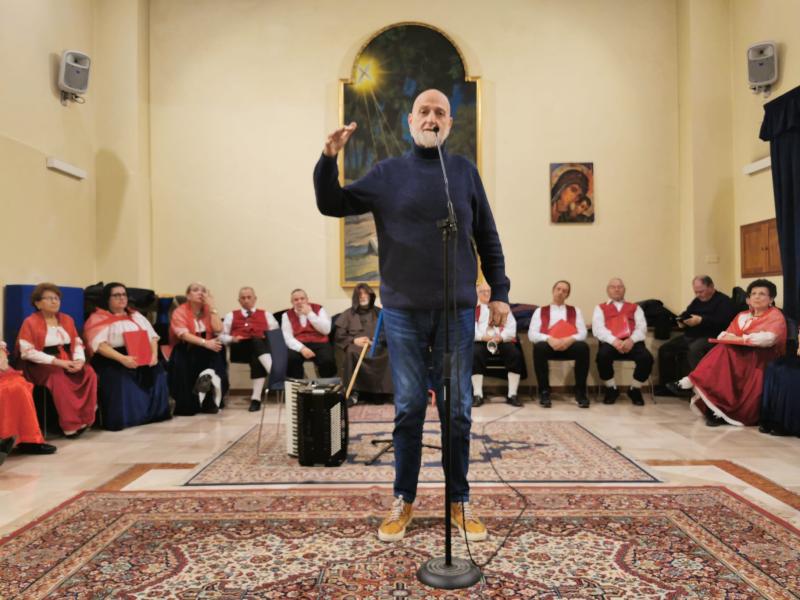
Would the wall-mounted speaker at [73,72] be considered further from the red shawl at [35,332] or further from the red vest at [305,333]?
the red vest at [305,333]

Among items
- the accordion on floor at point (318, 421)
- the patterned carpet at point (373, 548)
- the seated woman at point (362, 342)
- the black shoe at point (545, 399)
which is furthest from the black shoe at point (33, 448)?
the black shoe at point (545, 399)

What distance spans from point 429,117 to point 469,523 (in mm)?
1440

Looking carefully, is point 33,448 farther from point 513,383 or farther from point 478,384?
point 513,383

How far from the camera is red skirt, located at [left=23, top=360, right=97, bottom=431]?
170 inches

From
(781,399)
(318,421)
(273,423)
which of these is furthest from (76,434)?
(781,399)

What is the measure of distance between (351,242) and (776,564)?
5.12 meters

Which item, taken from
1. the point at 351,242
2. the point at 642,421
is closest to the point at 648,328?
the point at 642,421

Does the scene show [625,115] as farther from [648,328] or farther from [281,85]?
[281,85]

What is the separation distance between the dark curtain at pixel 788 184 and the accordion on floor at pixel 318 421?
377cm

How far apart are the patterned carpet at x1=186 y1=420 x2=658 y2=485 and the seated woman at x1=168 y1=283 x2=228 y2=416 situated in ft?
3.90

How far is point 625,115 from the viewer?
6.69 meters

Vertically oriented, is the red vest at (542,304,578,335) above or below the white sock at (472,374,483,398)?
above

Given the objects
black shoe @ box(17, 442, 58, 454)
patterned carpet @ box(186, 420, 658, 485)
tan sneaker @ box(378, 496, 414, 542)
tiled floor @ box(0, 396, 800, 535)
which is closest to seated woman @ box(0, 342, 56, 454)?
black shoe @ box(17, 442, 58, 454)

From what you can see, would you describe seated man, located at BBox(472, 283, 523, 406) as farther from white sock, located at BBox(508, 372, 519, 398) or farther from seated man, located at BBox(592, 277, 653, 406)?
seated man, located at BBox(592, 277, 653, 406)
